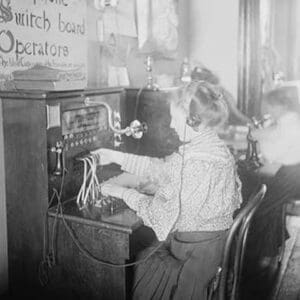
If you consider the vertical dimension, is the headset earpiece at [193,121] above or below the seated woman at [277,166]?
above

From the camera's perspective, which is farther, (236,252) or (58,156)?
(58,156)

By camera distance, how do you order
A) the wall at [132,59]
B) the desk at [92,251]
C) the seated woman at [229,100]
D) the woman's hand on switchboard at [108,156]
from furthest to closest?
1. the seated woman at [229,100]
2. the wall at [132,59]
3. the woman's hand on switchboard at [108,156]
4. the desk at [92,251]

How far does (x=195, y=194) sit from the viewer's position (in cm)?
182

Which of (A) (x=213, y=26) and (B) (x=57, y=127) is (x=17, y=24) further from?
(A) (x=213, y=26)

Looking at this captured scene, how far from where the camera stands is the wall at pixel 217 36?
3.86 m

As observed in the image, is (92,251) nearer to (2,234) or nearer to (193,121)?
(2,234)

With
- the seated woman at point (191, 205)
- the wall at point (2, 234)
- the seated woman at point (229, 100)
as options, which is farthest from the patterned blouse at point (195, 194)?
the seated woman at point (229, 100)

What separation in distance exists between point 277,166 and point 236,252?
1360 mm

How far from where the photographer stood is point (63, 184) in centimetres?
203

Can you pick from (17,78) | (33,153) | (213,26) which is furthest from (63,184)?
(213,26)

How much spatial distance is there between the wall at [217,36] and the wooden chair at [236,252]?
2.20m

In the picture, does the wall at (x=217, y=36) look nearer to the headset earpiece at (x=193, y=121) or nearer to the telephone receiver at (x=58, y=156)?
the headset earpiece at (x=193, y=121)

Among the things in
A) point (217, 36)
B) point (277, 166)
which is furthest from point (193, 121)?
point (217, 36)

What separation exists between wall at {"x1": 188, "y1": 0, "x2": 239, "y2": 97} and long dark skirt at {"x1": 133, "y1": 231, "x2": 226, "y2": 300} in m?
2.26
